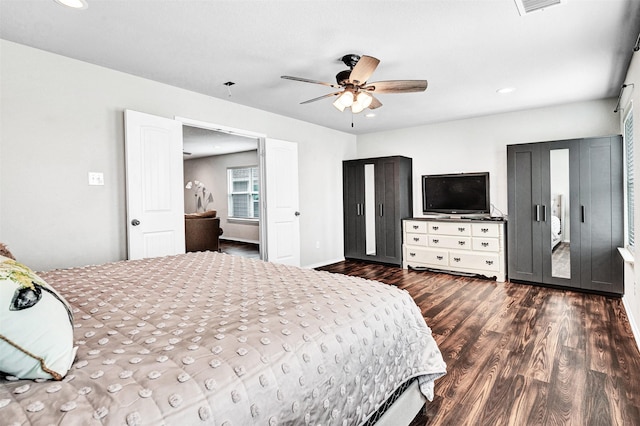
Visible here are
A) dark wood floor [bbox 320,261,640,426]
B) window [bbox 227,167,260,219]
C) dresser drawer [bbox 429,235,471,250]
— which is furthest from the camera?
window [bbox 227,167,260,219]

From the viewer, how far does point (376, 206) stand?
575cm

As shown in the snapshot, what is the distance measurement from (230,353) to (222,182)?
8.52 meters

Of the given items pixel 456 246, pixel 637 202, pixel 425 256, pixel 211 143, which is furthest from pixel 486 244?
pixel 211 143

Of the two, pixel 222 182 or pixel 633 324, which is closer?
pixel 633 324

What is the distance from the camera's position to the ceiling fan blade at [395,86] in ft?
9.25

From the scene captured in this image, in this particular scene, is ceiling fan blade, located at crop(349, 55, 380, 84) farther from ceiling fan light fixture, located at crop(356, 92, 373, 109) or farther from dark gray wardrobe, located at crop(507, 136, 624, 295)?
dark gray wardrobe, located at crop(507, 136, 624, 295)

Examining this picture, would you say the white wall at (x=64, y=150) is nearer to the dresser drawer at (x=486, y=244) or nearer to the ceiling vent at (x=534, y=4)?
the ceiling vent at (x=534, y=4)

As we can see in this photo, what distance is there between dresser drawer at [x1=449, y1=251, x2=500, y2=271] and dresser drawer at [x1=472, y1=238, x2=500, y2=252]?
8cm

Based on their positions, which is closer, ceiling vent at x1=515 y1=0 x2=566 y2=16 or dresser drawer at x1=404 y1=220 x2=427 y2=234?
ceiling vent at x1=515 y1=0 x2=566 y2=16

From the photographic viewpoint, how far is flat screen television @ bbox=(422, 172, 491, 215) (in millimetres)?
5066

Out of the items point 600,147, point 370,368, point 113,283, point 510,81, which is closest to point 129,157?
point 113,283

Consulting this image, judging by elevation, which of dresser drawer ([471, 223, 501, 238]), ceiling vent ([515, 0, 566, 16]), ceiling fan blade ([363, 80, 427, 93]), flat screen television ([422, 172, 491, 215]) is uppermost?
ceiling vent ([515, 0, 566, 16])

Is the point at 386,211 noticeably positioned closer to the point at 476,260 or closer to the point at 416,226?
the point at 416,226

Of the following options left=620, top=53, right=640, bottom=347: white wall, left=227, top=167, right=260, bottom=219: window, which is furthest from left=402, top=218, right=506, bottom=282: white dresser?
left=227, top=167, right=260, bottom=219: window
